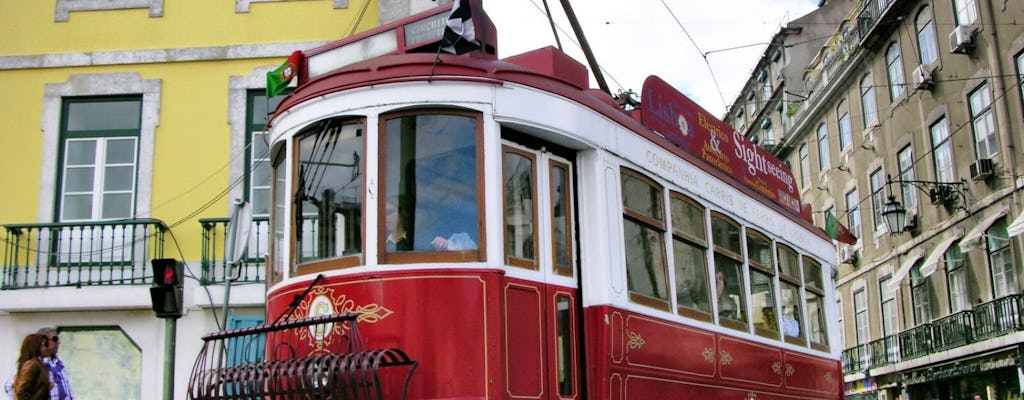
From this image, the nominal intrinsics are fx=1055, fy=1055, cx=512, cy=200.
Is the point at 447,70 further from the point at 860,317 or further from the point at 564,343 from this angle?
the point at 860,317

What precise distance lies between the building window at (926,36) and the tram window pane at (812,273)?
1693cm

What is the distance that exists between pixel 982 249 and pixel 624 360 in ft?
66.9

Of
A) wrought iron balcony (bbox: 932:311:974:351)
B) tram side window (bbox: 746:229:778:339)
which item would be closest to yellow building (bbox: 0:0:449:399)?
tram side window (bbox: 746:229:778:339)

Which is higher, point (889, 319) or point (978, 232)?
point (978, 232)

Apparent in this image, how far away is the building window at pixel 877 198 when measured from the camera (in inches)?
1198

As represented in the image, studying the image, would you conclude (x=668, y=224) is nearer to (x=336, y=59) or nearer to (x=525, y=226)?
(x=525, y=226)

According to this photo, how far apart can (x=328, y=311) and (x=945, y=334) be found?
23840mm

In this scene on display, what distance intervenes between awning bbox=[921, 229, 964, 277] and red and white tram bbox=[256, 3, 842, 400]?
19.6 m

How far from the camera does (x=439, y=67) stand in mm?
6188

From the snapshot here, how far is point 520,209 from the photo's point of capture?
6.25 meters

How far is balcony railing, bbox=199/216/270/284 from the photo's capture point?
36.5 feet

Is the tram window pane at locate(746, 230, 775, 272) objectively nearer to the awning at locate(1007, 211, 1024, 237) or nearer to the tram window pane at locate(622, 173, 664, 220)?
the tram window pane at locate(622, 173, 664, 220)

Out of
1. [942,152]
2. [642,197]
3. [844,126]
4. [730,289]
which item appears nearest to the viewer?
[642,197]

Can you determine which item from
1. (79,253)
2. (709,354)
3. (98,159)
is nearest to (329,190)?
(709,354)
